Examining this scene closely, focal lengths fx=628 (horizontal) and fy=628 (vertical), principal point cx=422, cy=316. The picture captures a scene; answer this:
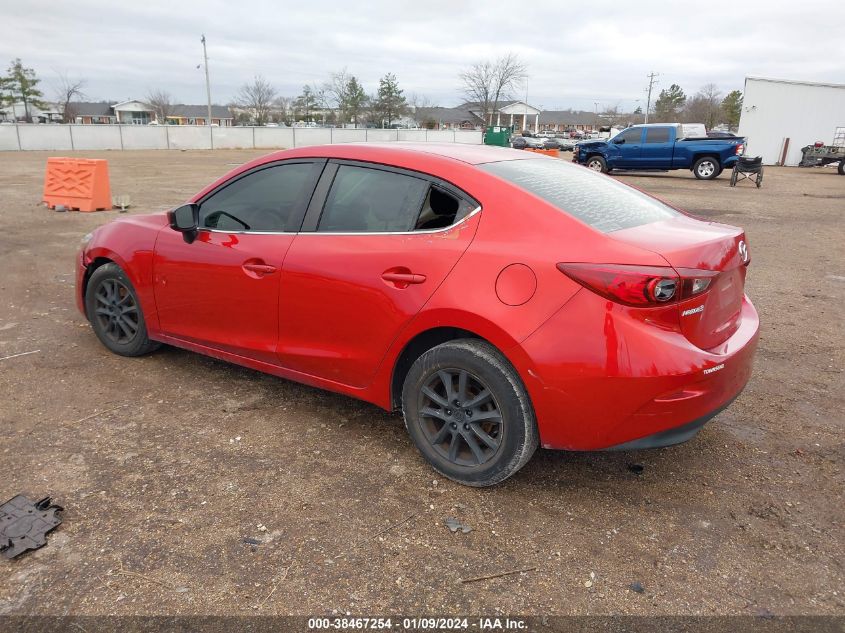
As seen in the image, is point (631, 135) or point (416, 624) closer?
point (416, 624)

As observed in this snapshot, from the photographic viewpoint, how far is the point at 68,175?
12.6 m

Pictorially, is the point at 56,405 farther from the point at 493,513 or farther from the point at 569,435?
the point at 569,435

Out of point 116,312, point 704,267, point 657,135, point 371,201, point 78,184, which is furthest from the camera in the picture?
point 657,135

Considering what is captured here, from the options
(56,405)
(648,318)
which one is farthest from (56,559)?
(648,318)

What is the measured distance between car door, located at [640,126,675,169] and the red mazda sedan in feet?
70.5

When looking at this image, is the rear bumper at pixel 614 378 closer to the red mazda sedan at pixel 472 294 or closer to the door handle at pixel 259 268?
the red mazda sedan at pixel 472 294

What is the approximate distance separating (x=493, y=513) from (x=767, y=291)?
5546 mm

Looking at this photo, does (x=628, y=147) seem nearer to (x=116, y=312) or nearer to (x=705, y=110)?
(x=116, y=312)

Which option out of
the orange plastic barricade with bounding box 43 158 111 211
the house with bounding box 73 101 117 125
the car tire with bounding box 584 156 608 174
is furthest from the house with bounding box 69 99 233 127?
the orange plastic barricade with bounding box 43 158 111 211


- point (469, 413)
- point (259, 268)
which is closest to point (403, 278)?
point (469, 413)

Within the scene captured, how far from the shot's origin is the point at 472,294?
2.79 meters

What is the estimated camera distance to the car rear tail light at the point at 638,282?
8.25 ft

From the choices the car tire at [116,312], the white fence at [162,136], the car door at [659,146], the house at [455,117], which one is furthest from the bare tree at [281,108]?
the car tire at [116,312]

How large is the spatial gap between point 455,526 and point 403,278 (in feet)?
3.79
